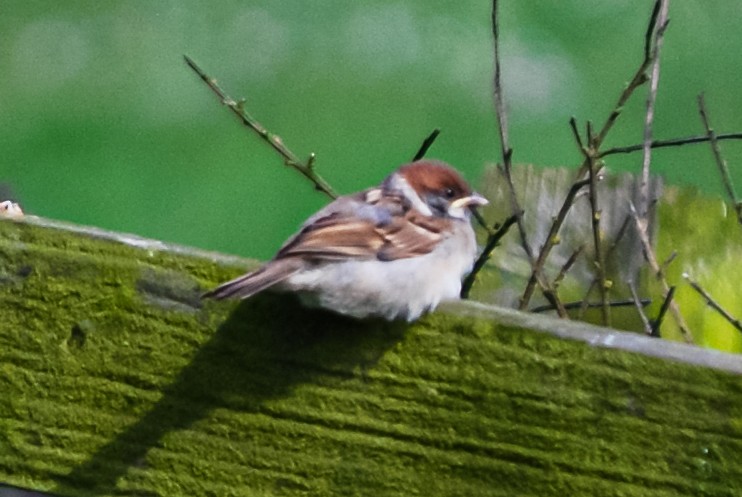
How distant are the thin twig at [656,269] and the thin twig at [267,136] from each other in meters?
0.52

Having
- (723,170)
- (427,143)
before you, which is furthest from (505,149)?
(723,170)

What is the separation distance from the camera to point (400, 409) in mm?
908

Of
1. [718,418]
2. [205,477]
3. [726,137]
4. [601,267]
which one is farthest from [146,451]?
[726,137]

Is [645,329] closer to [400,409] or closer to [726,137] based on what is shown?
[726,137]

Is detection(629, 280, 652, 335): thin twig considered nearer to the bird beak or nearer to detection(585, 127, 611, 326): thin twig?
detection(585, 127, 611, 326): thin twig

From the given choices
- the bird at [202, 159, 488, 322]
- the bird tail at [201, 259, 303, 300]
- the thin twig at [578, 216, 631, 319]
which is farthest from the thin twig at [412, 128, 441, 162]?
the bird tail at [201, 259, 303, 300]

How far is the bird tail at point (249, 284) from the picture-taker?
90cm

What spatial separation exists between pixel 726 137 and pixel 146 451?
110cm

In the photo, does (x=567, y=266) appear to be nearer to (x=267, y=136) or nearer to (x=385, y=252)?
(x=385, y=252)

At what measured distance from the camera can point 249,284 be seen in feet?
3.02

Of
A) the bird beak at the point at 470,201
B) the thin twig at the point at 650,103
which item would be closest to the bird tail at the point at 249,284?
the thin twig at the point at 650,103

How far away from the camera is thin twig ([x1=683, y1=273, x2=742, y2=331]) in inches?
57.5

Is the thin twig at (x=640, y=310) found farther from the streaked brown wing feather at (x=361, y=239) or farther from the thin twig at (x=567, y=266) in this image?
the streaked brown wing feather at (x=361, y=239)

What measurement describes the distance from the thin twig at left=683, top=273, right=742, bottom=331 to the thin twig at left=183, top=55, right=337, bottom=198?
2.02 ft
